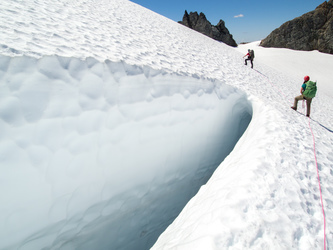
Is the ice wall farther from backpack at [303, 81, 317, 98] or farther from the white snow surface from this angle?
backpack at [303, 81, 317, 98]

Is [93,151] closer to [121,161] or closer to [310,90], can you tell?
[121,161]

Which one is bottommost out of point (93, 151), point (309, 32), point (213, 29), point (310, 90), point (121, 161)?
point (121, 161)

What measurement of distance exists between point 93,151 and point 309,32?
28613 mm

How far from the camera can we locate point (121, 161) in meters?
2.25

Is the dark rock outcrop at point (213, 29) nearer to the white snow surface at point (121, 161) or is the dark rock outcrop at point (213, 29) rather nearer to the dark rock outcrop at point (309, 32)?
the dark rock outcrop at point (309, 32)

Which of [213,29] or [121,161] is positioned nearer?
[121,161]

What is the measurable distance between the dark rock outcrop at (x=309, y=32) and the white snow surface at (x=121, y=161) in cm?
2439

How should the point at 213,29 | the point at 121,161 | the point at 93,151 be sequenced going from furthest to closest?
the point at 213,29
the point at 121,161
the point at 93,151

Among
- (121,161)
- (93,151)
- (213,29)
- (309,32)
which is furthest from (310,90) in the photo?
(213,29)

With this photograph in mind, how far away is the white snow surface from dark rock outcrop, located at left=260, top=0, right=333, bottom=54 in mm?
24386

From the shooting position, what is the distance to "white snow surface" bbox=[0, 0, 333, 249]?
4.99ft

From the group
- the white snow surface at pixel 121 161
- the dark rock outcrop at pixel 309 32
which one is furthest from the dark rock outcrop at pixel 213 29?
the white snow surface at pixel 121 161

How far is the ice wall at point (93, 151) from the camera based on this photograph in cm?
159

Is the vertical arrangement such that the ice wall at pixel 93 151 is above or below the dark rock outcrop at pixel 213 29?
below
